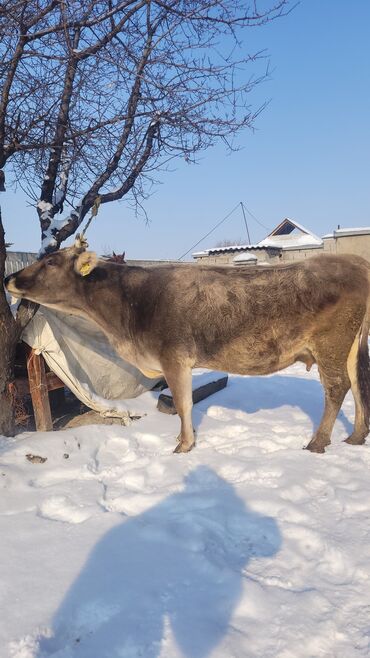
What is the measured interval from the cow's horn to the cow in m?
0.01

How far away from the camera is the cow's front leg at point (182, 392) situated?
15.4 ft

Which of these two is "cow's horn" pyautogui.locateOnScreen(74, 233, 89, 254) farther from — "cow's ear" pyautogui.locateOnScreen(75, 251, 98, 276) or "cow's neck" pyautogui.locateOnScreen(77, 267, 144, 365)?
"cow's neck" pyautogui.locateOnScreen(77, 267, 144, 365)

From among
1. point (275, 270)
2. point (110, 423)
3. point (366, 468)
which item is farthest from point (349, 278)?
point (110, 423)

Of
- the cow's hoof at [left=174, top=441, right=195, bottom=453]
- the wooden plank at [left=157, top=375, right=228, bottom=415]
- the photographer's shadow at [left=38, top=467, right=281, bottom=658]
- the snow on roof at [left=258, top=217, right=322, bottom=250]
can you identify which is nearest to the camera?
the photographer's shadow at [left=38, top=467, right=281, bottom=658]

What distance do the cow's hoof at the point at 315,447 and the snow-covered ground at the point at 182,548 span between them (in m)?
0.13

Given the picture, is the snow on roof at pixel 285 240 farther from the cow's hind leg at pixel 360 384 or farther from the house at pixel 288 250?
the cow's hind leg at pixel 360 384

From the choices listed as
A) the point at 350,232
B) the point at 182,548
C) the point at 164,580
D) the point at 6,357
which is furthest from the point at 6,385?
the point at 350,232

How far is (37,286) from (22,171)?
1.83 metres

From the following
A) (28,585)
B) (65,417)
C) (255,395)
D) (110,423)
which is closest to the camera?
(28,585)

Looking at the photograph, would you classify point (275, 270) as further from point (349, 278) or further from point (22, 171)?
point (22, 171)

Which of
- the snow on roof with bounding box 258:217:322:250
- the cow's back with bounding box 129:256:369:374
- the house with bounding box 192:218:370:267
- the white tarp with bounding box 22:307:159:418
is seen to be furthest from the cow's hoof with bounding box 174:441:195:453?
the snow on roof with bounding box 258:217:322:250

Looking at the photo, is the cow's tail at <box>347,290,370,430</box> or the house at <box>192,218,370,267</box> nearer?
the cow's tail at <box>347,290,370,430</box>

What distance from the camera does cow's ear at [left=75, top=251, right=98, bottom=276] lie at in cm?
473

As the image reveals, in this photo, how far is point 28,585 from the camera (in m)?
2.39
